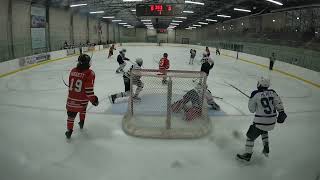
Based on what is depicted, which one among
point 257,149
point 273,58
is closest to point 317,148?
point 257,149

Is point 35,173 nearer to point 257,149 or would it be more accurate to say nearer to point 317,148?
point 257,149

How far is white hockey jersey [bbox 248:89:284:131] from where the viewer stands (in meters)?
3.92

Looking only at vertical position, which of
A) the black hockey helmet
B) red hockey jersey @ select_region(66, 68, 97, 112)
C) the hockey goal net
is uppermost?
the black hockey helmet

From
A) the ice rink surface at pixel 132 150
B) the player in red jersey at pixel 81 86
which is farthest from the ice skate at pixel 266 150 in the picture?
the player in red jersey at pixel 81 86

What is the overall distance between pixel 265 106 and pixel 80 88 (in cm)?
281

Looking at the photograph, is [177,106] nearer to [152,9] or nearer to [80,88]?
[80,88]

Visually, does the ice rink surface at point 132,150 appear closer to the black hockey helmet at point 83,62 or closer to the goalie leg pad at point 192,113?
the goalie leg pad at point 192,113

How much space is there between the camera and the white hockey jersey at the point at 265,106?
392cm

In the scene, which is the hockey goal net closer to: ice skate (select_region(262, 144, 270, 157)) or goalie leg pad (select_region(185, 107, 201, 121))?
goalie leg pad (select_region(185, 107, 201, 121))

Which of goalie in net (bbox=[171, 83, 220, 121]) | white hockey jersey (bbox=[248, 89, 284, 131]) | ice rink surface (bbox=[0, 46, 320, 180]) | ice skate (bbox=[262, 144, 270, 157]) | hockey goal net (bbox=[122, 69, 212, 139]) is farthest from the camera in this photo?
goalie in net (bbox=[171, 83, 220, 121])

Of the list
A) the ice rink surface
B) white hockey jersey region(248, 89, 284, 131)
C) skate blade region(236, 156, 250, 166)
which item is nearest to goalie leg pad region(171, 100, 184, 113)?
the ice rink surface

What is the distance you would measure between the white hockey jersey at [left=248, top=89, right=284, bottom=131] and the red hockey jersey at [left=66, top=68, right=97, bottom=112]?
2463 mm

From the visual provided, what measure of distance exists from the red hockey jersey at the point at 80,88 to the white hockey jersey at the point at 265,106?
2463 millimetres

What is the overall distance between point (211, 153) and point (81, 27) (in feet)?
98.3
